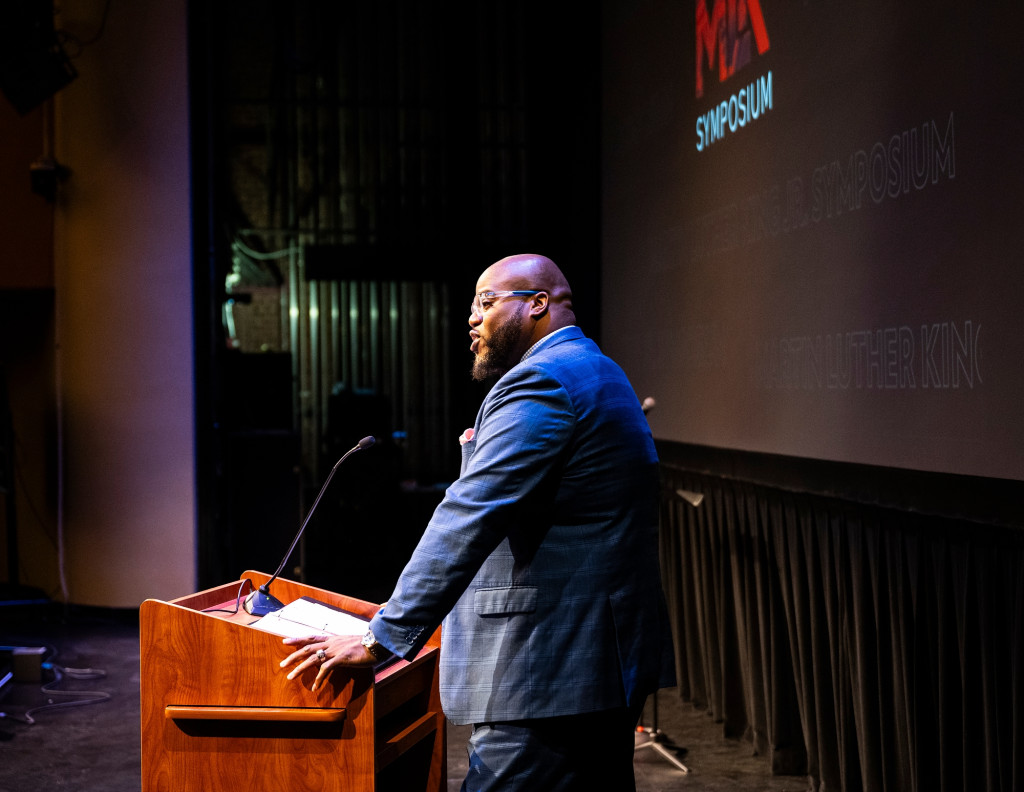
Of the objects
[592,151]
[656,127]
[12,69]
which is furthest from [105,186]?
[656,127]

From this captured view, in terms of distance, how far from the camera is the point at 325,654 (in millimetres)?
1757

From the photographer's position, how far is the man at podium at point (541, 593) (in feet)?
5.61

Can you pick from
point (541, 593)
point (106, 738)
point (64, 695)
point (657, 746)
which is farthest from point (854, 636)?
point (64, 695)

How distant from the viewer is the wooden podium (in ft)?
6.05

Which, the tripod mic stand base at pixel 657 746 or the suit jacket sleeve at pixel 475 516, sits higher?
the suit jacket sleeve at pixel 475 516

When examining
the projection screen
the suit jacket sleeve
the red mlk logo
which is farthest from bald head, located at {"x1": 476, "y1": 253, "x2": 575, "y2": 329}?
the red mlk logo

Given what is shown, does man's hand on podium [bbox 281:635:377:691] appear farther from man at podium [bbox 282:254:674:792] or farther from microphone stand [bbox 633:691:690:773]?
microphone stand [bbox 633:691:690:773]

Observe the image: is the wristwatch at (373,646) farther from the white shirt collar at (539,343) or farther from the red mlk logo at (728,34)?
the red mlk logo at (728,34)

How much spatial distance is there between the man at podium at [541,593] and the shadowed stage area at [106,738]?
6.82ft

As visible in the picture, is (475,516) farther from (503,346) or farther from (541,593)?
(503,346)

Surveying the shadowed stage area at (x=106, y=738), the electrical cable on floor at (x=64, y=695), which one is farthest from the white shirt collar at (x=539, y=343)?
the electrical cable on floor at (x=64, y=695)

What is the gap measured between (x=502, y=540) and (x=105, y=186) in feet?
18.6

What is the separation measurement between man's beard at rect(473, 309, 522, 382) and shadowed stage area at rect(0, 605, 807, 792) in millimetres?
2246

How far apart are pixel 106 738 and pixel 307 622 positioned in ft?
9.29
